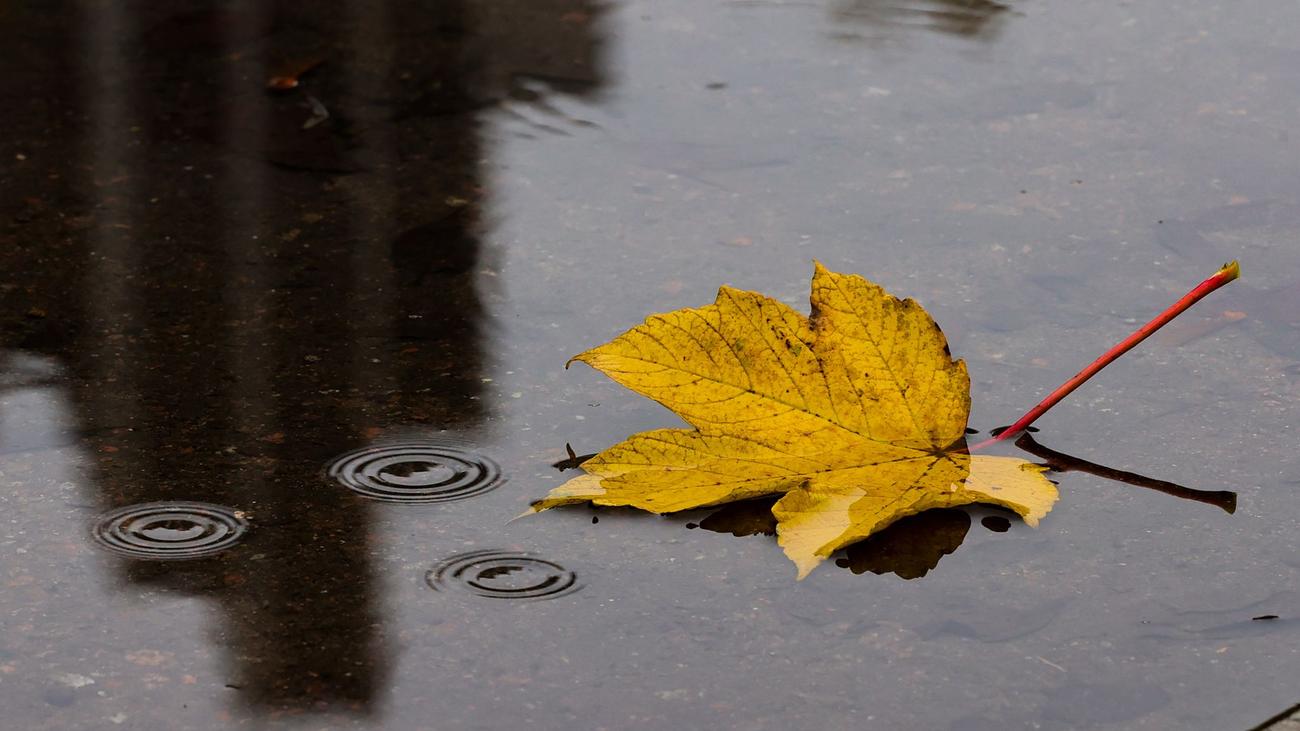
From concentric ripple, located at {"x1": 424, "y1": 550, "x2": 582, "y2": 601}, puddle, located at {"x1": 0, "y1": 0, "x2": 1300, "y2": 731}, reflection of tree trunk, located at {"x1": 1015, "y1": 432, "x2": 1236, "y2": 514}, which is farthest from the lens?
reflection of tree trunk, located at {"x1": 1015, "y1": 432, "x2": 1236, "y2": 514}

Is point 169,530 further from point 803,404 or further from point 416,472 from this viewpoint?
point 803,404

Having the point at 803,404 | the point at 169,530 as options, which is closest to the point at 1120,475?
the point at 803,404

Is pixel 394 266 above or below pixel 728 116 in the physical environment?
below

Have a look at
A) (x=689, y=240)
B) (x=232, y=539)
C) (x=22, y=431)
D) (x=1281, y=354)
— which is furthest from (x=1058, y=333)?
(x=22, y=431)

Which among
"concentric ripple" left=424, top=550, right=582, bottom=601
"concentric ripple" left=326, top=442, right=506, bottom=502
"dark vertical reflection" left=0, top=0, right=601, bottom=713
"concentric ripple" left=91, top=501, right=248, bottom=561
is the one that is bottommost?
"concentric ripple" left=424, top=550, right=582, bottom=601

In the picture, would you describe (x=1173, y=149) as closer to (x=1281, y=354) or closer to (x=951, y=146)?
(x=951, y=146)

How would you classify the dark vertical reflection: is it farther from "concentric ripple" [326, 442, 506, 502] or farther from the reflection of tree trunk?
the reflection of tree trunk

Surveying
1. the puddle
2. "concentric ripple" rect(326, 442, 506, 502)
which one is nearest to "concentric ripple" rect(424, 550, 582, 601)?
the puddle
